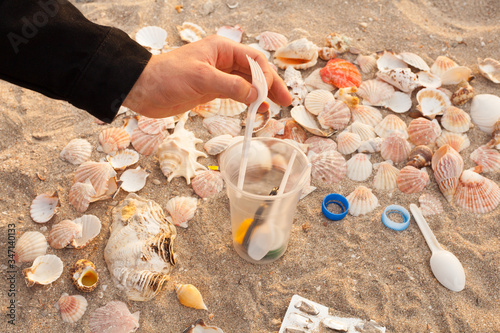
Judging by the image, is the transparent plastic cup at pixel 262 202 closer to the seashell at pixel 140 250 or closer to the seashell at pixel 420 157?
the seashell at pixel 140 250

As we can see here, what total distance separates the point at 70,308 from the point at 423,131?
7.20 feet

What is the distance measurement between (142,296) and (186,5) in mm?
2551

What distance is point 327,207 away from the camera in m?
2.23

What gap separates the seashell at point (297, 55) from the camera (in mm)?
2912

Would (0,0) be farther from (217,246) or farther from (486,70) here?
(486,70)

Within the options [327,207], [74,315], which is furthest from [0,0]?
[327,207]

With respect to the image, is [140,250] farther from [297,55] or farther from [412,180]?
[297,55]

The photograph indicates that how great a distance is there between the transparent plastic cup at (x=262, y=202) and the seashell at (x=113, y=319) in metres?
0.58

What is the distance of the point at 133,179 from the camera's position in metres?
2.29

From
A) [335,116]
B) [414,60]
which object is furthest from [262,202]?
[414,60]

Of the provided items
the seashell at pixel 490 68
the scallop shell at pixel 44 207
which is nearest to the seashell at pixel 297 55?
the seashell at pixel 490 68

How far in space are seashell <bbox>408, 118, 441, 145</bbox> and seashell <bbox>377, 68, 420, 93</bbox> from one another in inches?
12.0

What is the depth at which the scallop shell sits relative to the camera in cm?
206

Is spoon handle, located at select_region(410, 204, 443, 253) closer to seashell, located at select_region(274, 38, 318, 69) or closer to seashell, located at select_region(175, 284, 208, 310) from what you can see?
seashell, located at select_region(175, 284, 208, 310)
